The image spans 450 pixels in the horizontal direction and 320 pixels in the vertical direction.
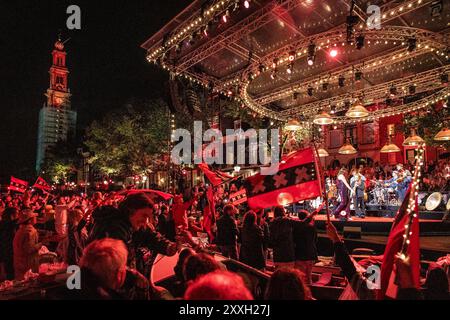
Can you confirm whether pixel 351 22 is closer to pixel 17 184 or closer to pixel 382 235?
pixel 382 235

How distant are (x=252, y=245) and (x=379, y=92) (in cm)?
1159

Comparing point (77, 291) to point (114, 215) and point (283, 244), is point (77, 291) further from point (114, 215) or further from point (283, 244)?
point (283, 244)

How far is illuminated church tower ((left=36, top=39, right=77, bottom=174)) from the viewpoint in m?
122

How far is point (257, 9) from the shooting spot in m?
10.0

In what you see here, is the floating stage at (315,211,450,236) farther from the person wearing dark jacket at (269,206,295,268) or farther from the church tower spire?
the church tower spire

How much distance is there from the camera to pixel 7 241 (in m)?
6.71

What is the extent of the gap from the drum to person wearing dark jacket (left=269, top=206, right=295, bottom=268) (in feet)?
35.7

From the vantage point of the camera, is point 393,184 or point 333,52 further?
point 393,184

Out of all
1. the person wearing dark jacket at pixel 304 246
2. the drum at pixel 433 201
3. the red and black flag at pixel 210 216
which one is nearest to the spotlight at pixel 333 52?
the red and black flag at pixel 210 216

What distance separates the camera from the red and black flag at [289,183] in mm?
4867

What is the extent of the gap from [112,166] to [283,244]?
101 feet

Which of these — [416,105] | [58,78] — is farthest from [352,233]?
[58,78]

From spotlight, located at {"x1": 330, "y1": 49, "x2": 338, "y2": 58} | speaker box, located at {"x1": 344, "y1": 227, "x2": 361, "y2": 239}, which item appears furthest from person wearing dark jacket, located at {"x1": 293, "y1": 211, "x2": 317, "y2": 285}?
spotlight, located at {"x1": 330, "y1": 49, "x2": 338, "y2": 58}
